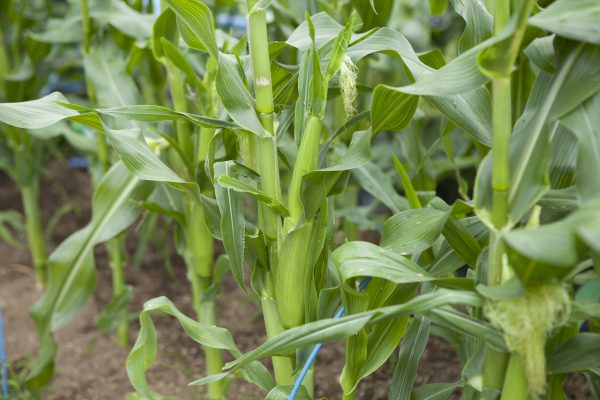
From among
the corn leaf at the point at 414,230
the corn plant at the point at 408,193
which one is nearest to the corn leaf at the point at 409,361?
the corn plant at the point at 408,193

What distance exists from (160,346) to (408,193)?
0.95m

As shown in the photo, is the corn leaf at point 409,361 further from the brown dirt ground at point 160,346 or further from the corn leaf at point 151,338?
the brown dirt ground at point 160,346

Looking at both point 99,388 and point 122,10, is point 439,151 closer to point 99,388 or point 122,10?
point 122,10

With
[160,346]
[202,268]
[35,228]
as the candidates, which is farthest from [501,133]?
[35,228]

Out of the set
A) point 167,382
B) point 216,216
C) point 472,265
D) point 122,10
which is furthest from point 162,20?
point 167,382

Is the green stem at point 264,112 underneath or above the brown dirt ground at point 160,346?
above

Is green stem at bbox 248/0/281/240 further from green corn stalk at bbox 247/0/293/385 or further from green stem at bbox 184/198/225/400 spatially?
green stem at bbox 184/198/225/400

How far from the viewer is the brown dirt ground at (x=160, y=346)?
1524mm

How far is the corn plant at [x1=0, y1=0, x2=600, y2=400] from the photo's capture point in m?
0.65

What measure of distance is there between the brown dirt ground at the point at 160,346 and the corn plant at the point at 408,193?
52cm

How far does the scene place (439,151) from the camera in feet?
6.34

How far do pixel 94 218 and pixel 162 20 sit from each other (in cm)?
37

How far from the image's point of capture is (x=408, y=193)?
96cm

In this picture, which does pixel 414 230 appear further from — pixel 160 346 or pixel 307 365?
pixel 160 346
